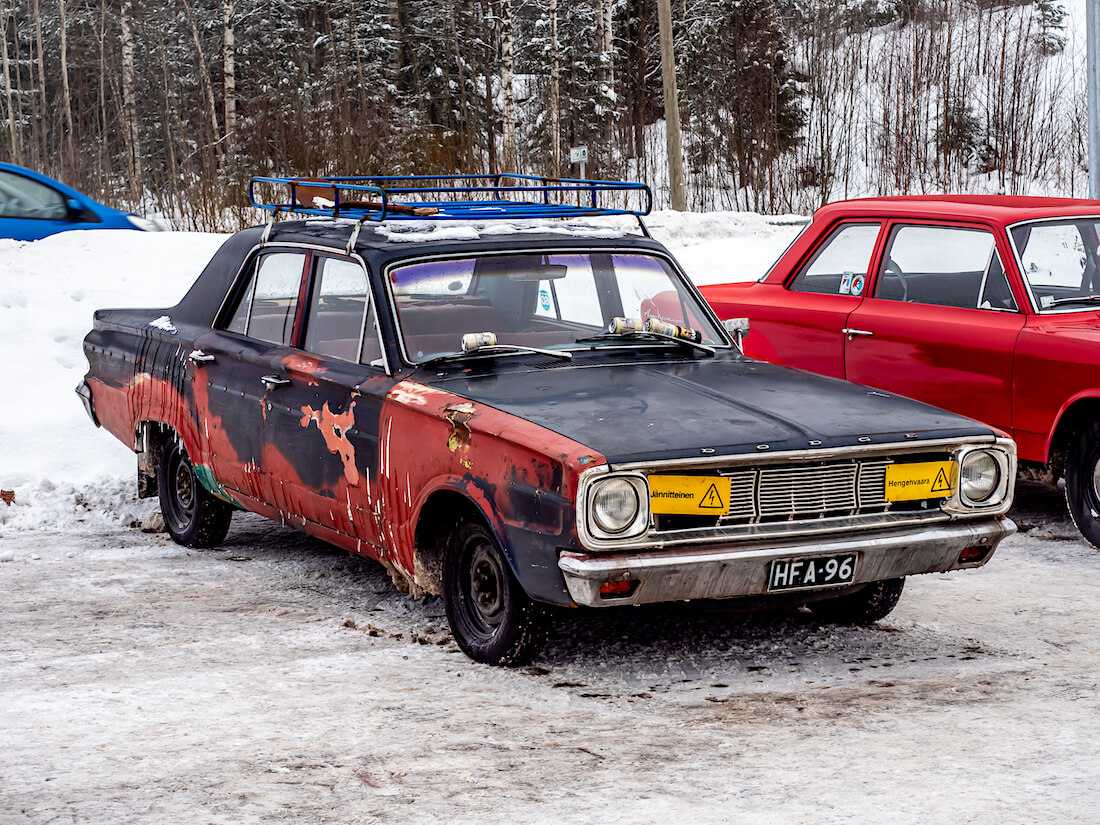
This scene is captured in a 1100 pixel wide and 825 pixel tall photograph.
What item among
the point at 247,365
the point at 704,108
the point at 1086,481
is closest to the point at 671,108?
the point at 704,108

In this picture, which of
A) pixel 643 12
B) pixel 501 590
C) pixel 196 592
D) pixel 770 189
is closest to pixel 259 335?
pixel 196 592

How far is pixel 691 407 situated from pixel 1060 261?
353 cm

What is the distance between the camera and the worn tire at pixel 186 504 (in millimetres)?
7254

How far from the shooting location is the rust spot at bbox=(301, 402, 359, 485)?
18.7 ft

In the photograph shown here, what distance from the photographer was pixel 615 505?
4.55m

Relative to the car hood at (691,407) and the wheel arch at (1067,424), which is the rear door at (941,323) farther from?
the car hood at (691,407)

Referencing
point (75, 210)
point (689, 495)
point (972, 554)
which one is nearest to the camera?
point (689, 495)

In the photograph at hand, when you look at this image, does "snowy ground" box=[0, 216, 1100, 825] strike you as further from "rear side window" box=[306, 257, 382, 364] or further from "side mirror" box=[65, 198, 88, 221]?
"side mirror" box=[65, 198, 88, 221]

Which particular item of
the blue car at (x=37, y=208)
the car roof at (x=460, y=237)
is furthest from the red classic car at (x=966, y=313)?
the blue car at (x=37, y=208)

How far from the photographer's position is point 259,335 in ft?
22.0

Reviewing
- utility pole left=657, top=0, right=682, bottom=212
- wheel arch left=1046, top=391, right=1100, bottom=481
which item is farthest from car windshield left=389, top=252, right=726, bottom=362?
utility pole left=657, top=0, right=682, bottom=212

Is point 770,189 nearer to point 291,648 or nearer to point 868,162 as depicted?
point 868,162

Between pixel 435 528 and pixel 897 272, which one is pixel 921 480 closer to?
pixel 435 528

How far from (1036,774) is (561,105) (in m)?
35.2
